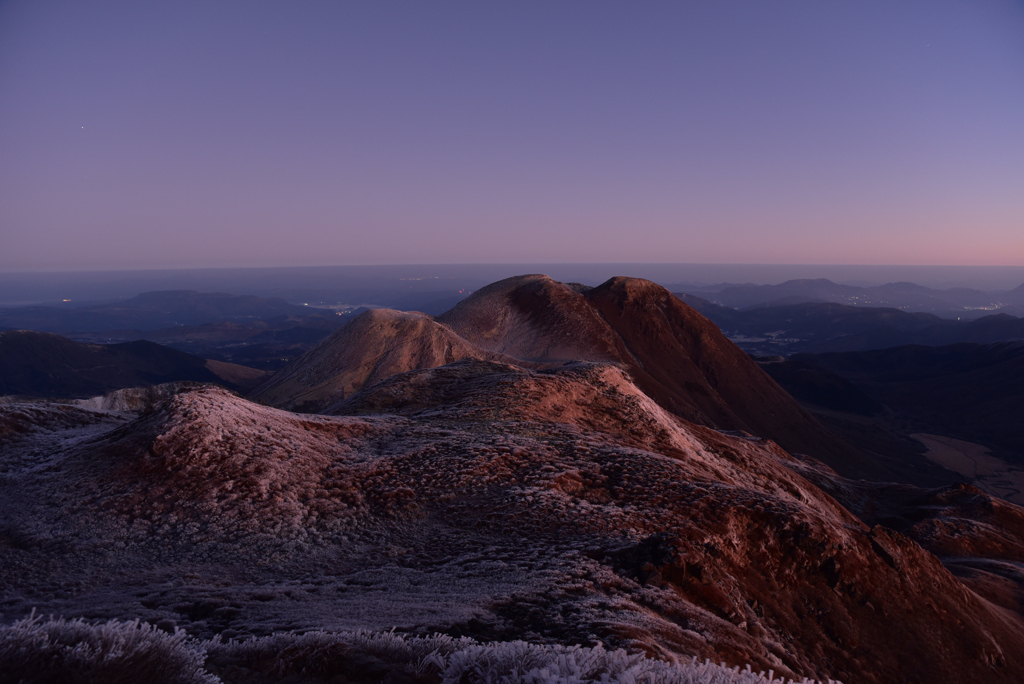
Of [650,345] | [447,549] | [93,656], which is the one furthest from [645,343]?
[93,656]

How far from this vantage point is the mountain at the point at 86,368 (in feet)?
382

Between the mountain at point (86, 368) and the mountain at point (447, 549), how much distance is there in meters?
111

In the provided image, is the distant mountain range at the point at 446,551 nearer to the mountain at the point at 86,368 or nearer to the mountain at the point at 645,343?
the mountain at the point at 645,343

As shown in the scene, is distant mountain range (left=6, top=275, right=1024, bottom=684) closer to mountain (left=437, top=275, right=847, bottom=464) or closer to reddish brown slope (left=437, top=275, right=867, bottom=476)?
mountain (left=437, top=275, right=847, bottom=464)

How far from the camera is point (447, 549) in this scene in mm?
9953

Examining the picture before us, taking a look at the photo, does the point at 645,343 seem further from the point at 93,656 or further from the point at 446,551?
the point at 93,656

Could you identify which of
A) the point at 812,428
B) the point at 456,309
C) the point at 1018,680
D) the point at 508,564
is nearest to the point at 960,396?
the point at 812,428

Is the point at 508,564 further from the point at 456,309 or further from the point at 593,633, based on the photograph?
the point at 456,309

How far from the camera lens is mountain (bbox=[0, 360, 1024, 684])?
6613 mm

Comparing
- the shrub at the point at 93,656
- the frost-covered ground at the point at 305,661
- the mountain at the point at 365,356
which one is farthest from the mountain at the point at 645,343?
the shrub at the point at 93,656

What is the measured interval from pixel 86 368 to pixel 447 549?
16039cm

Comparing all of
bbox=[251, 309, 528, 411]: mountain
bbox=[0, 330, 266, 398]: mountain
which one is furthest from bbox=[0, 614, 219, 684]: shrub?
bbox=[0, 330, 266, 398]: mountain

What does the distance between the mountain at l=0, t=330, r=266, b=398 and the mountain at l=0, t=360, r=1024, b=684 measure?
111165mm

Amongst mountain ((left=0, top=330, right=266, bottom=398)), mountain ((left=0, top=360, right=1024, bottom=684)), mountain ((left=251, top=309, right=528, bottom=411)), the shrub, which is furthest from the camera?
mountain ((left=0, top=330, right=266, bottom=398))
